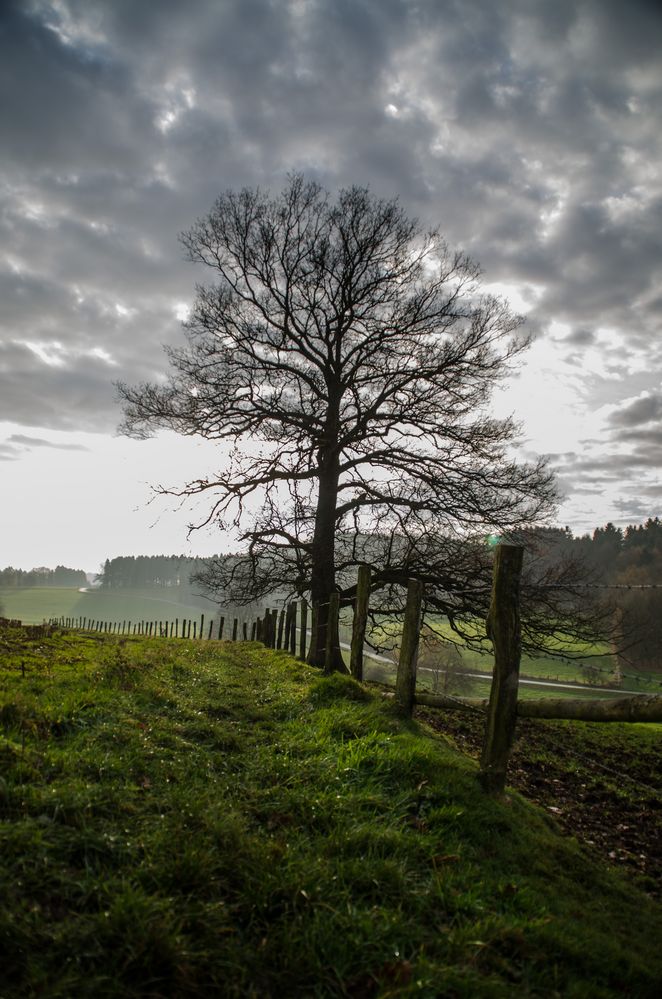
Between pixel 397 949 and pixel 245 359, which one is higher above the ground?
pixel 245 359

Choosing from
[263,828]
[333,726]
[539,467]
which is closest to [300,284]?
[539,467]

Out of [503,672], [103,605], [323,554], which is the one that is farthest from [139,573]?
[503,672]

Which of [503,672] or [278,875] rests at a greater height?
[503,672]

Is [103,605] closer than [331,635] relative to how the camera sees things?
No

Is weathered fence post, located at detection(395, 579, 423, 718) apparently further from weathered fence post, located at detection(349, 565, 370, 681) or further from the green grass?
weathered fence post, located at detection(349, 565, 370, 681)

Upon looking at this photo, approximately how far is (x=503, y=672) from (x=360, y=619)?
411cm

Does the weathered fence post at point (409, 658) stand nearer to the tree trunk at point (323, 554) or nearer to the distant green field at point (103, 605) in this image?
the tree trunk at point (323, 554)

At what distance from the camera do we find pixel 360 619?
29.5 feet

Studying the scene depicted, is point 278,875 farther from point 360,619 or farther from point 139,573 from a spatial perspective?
point 139,573

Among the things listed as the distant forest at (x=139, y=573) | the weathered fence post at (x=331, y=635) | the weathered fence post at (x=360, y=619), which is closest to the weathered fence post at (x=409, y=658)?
the weathered fence post at (x=360, y=619)

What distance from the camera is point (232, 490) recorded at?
14.1m

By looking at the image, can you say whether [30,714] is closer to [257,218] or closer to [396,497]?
[396,497]

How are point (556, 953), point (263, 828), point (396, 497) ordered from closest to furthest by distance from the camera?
point (556, 953), point (263, 828), point (396, 497)

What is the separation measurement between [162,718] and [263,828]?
7.37 feet
